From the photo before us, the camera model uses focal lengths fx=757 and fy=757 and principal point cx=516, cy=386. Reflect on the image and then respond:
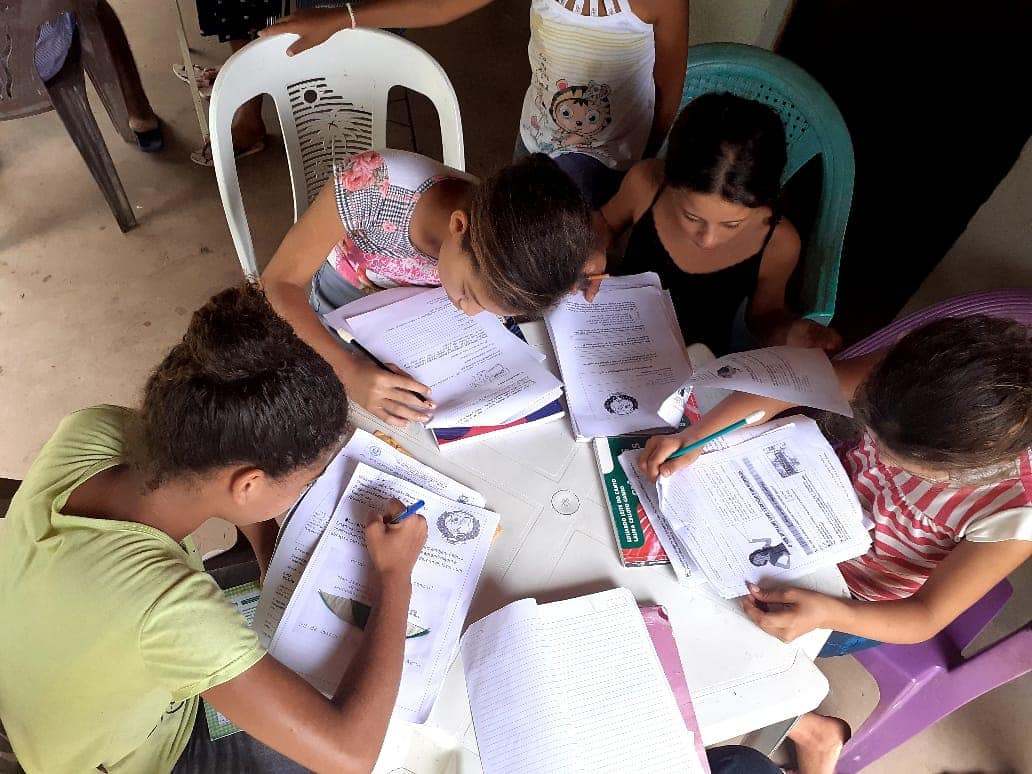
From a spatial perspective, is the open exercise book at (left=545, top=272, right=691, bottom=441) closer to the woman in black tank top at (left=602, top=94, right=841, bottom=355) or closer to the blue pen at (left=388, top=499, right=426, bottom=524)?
the woman in black tank top at (left=602, top=94, right=841, bottom=355)

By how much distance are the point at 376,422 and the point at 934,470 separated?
755 mm

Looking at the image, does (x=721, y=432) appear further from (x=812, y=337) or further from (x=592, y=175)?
(x=592, y=175)

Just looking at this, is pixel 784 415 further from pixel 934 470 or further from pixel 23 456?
pixel 23 456

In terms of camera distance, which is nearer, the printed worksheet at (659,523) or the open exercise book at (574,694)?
the open exercise book at (574,694)

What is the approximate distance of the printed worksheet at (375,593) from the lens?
0.89 meters

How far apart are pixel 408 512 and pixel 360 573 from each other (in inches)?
3.9

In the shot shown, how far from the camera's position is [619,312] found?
1.30m

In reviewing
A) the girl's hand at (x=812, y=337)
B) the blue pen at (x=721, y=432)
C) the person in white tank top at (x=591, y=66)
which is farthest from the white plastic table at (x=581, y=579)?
the person in white tank top at (x=591, y=66)

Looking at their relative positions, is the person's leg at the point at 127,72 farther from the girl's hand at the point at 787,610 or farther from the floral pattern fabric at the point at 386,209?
the girl's hand at the point at 787,610

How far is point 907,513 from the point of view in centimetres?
108

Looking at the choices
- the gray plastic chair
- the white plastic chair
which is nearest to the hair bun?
the white plastic chair

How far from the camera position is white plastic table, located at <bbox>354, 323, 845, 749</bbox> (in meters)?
0.90

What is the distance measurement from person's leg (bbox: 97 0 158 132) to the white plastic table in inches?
Answer: 78.9

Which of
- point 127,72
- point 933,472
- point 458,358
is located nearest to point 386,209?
point 458,358
